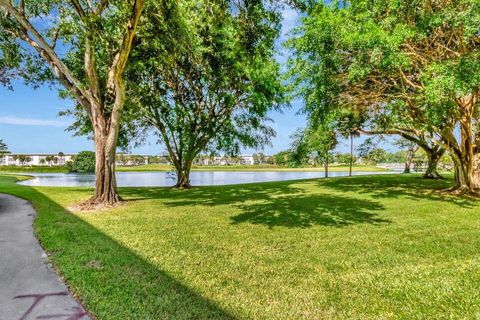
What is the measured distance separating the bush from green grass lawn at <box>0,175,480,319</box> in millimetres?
57337

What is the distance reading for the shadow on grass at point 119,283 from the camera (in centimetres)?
303

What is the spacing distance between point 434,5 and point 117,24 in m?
10.3

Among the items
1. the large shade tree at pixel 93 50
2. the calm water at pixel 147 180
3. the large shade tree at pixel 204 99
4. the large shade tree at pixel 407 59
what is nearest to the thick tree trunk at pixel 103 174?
the large shade tree at pixel 93 50

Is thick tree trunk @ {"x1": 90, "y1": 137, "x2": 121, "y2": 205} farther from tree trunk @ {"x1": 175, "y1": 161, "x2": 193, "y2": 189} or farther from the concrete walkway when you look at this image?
tree trunk @ {"x1": 175, "y1": 161, "x2": 193, "y2": 189}

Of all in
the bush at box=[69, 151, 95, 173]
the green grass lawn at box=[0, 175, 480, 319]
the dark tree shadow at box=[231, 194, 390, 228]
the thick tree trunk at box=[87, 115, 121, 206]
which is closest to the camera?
the green grass lawn at box=[0, 175, 480, 319]

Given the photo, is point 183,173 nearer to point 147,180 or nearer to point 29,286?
point 147,180

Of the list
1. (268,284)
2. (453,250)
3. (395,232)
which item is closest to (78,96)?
(268,284)

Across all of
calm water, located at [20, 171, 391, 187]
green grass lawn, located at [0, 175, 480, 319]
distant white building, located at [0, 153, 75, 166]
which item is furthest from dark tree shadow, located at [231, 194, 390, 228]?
distant white building, located at [0, 153, 75, 166]

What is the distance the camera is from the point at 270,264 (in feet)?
14.8

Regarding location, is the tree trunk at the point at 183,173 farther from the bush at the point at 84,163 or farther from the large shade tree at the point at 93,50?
the bush at the point at 84,163

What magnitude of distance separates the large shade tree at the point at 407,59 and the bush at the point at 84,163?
57007 mm

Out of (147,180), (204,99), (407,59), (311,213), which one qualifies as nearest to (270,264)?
(311,213)

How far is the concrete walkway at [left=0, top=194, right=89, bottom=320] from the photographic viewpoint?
9.80 feet

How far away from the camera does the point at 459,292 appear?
3500 mm
